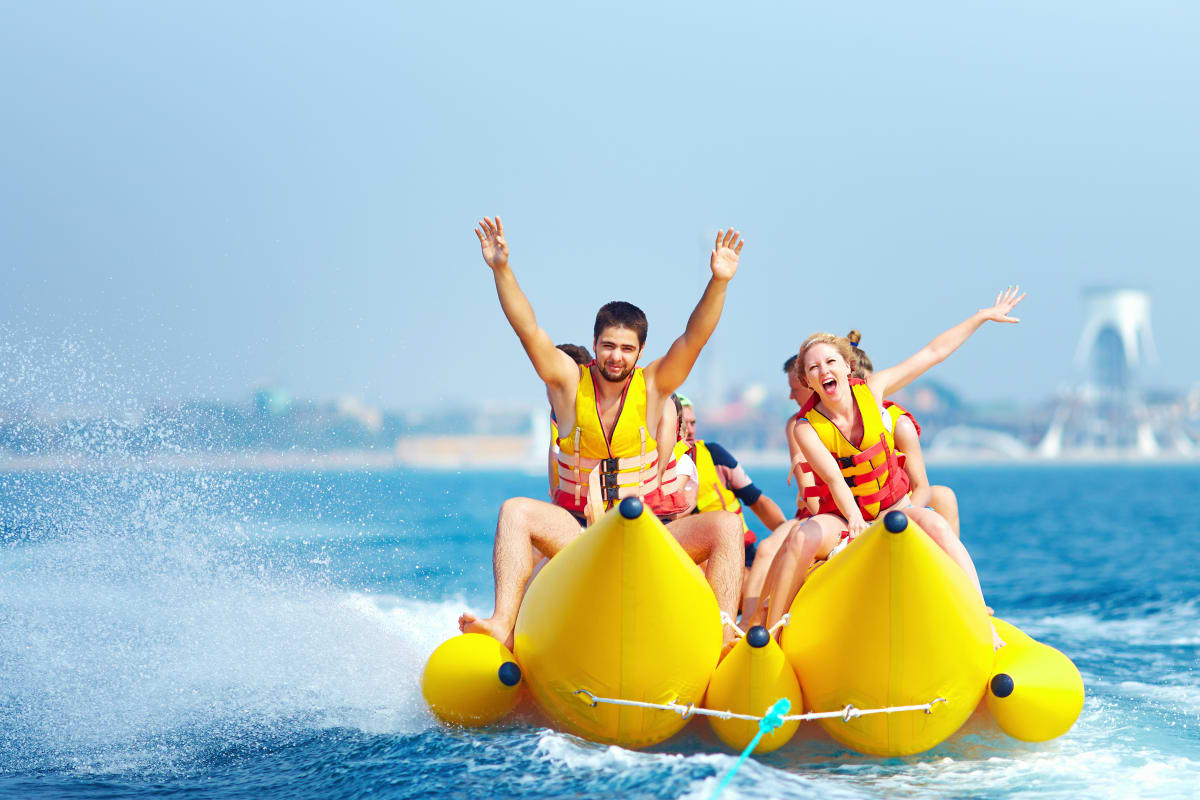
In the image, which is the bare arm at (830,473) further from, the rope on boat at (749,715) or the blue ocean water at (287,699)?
the blue ocean water at (287,699)

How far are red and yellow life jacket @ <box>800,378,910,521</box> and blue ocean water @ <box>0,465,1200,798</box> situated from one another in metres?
0.88

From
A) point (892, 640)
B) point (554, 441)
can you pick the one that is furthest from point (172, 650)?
point (892, 640)

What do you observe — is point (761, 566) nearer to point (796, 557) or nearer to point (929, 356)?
point (796, 557)

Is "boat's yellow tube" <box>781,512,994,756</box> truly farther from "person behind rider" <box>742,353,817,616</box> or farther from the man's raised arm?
the man's raised arm

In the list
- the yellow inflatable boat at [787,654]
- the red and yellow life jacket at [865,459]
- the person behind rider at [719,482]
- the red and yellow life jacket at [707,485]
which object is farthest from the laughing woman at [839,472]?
the red and yellow life jacket at [707,485]

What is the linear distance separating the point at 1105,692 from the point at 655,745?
289 cm

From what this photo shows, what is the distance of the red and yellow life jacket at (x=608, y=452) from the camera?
161 inches

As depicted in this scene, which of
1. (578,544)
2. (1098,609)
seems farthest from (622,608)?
(1098,609)

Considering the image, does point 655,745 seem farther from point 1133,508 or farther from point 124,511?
point 1133,508

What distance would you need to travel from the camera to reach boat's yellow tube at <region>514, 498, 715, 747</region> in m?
3.51

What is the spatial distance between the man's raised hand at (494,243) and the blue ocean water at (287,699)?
1.64 m

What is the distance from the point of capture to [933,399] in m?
81.7

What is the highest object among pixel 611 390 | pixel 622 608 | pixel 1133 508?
pixel 611 390

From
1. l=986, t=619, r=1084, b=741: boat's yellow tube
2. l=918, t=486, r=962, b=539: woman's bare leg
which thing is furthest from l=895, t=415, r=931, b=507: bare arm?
l=986, t=619, r=1084, b=741: boat's yellow tube
